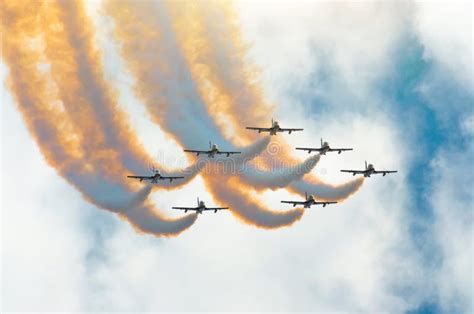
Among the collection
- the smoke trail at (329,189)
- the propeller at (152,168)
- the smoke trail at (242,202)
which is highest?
the smoke trail at (329,189)

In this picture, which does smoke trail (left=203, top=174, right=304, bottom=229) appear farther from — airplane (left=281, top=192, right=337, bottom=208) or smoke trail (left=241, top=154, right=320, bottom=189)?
airplane (left=281, top=192, right=337, bottom=208)

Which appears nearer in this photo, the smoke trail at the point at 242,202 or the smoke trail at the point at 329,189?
the smoke trail at the point at 242,202

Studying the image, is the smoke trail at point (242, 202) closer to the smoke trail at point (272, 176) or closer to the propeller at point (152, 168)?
the smoke trail at point (272, 176)

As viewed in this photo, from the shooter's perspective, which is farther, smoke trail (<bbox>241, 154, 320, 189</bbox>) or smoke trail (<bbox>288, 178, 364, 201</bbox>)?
smoke trail (<bbox>288, 178, 364, 201</bbox>)

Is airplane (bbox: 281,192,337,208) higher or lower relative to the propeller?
lower

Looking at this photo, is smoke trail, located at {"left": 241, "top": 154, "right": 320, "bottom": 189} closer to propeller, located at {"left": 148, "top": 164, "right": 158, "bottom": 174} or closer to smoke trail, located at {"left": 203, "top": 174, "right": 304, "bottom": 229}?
smoke trail, located at {"left": 203, "top": 174, "right": 304, "bottom": 229}

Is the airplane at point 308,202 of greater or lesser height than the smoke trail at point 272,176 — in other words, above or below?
below

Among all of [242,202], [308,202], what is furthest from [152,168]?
[308,202]

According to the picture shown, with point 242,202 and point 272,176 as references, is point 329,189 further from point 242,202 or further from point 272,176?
point 242,202

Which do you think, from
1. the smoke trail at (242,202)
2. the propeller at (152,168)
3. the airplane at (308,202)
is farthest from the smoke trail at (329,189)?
the propeller at (152,168)

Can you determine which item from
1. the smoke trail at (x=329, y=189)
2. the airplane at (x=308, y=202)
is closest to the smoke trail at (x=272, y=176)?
the smoke trail at (x=329, y=189)

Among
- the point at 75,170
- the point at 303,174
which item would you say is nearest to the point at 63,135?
the point at 75,170

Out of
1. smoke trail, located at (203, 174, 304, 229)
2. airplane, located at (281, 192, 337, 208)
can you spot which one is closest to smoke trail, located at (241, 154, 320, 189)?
smoke trail, located at (203, 174, 304, 229)

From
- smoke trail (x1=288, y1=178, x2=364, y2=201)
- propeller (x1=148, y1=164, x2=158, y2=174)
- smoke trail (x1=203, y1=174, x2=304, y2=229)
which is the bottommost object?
smoke trail (x1=203, y1=174, x2=304, y2=229)
